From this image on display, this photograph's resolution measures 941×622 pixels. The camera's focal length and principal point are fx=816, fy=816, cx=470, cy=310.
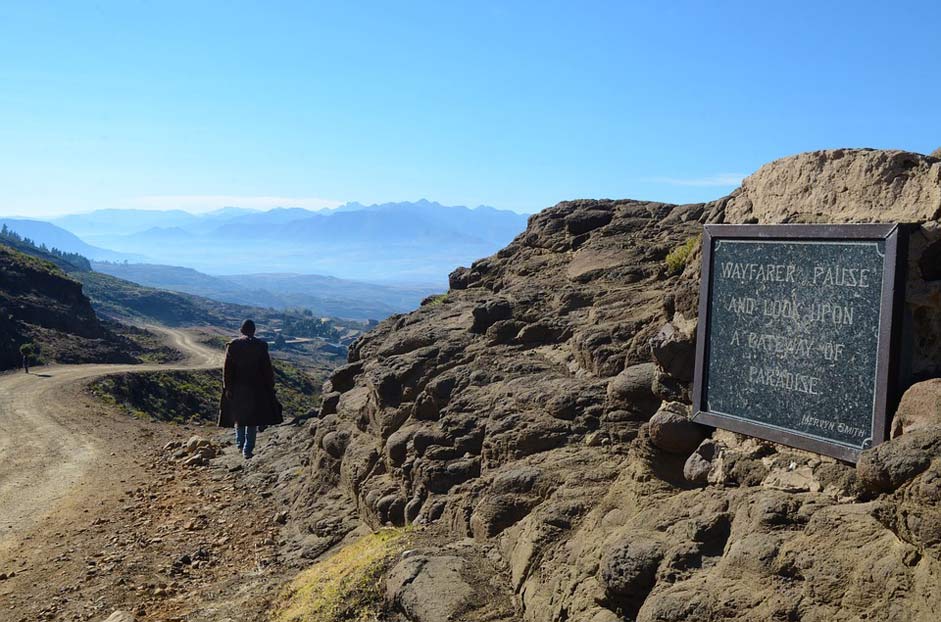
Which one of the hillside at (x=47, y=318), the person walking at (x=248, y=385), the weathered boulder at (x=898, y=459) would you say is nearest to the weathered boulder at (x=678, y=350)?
the weathered boulder at (x=898, y=459)

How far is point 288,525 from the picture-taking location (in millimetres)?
10492

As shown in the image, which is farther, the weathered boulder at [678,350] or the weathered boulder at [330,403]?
the weathered boulder at [330,403]

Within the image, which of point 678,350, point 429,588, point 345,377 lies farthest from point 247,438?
point 678,350

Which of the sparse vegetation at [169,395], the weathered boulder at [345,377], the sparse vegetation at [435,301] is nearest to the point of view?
the sparse vegetation at [435,301]

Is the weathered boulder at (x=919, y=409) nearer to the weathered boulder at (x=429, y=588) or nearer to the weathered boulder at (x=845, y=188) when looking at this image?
the weathered boulder at (x=845, y=188)

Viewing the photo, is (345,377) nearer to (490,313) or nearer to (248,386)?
(248,386)

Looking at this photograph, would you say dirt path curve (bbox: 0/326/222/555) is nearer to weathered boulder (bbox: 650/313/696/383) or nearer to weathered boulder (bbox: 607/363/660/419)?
weathered boulder (bbox: 607/363/660/419)

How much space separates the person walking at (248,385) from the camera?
41.7 feet

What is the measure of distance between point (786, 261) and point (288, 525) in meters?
7.35

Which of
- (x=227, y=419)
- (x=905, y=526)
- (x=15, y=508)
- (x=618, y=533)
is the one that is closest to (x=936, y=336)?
(x=905, y=526)

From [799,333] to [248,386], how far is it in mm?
9496

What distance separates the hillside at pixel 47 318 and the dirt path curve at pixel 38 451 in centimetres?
1235

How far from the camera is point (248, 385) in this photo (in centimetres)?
1297

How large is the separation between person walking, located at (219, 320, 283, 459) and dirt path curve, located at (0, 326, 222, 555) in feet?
9.16
